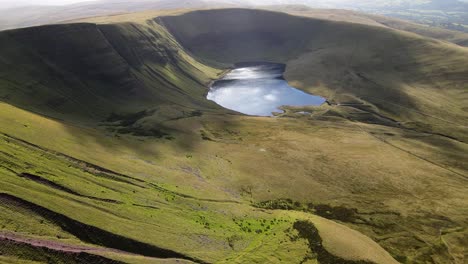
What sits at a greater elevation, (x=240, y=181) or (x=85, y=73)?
(x=85, y=73)

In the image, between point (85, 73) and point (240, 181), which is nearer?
point (240, 181)

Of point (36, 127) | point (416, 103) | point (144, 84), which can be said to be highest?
point (36, 127)

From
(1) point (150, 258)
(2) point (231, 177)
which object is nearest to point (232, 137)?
(2) point (231, 177)

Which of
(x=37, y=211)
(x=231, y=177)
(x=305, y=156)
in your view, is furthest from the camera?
(x=305, y=156)

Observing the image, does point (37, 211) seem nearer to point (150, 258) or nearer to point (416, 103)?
point (150, 258)

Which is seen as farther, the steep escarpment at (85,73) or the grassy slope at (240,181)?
the steep escarpment at (85,73)

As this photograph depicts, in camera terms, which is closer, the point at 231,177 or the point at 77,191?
the point at 77,191

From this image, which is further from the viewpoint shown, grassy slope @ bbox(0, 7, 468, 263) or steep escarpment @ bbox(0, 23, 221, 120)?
steep escarpment @ bbox(0, 23, 221, 120)

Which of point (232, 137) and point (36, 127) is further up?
point (36, 127)
